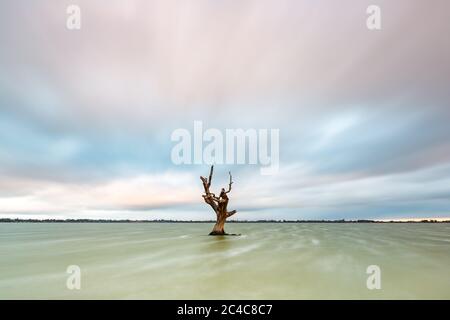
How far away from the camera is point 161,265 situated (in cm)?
1452

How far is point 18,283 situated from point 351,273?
44.0ft

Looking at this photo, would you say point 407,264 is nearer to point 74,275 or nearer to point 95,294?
point 95,294

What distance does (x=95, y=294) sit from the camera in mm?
9281

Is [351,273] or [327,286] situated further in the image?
[351,273]

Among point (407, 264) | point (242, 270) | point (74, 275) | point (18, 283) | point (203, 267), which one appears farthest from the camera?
point (407, 264)

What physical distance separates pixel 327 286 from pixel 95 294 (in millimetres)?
7900

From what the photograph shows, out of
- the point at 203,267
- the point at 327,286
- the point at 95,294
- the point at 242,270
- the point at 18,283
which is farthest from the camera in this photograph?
the point at 203,267
